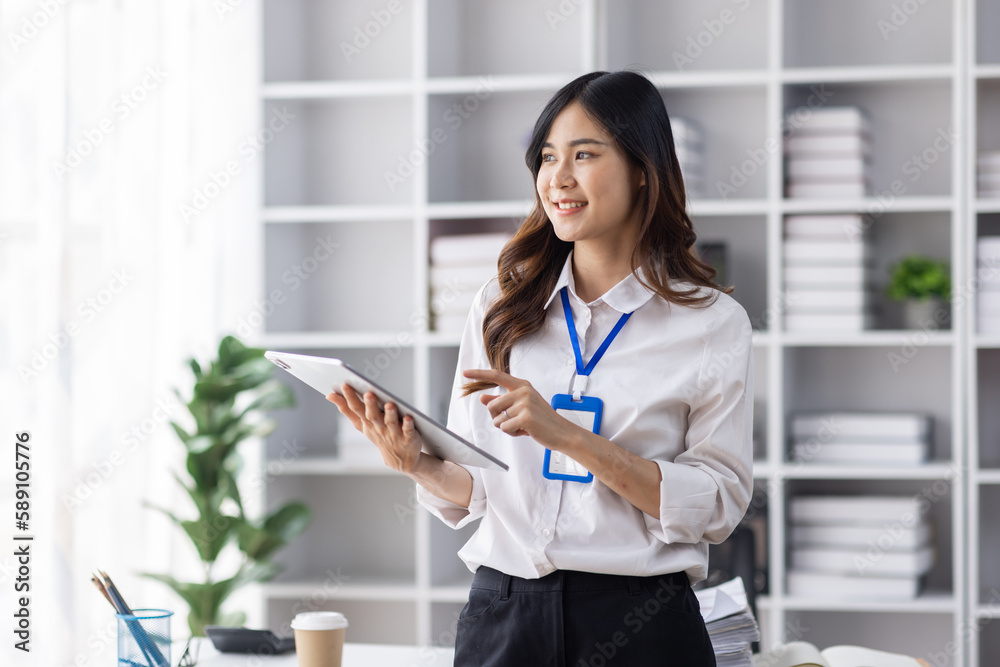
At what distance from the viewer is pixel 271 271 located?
336 cm

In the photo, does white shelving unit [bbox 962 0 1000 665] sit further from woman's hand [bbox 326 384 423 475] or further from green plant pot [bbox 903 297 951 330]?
woman's hand [bbox 326 384 423 475]

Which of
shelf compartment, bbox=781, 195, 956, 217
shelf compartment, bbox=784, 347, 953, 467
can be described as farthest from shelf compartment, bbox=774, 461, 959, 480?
shelf compartment, bbox=781, 195, 956, 217

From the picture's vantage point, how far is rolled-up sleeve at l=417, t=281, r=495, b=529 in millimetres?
1612

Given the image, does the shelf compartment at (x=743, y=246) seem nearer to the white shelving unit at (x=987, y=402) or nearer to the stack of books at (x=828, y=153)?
the stack of books at (x=828, y=153)

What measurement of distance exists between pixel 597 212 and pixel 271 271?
6.79 feet

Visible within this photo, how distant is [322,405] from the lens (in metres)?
3.59

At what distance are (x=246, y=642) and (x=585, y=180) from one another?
→ 1053 mm

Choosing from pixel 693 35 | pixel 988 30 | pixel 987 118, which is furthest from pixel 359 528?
pixel 988 30

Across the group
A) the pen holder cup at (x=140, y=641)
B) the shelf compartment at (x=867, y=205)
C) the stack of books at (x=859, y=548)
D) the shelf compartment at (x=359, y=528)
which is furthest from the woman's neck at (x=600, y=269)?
the shelf compartment at (x=359, y=528)

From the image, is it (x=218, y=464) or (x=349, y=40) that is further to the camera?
(x=349, y=40)

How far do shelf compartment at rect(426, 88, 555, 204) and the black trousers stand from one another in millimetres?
2148

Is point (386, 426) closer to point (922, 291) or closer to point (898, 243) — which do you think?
point (922, 291)

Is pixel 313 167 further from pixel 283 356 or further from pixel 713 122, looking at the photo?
pixel 283 356

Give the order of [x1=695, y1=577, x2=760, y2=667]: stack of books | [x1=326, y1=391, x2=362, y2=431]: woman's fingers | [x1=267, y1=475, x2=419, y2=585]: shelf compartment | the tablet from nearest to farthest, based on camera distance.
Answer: the tablet, [x1=326, y1=391, x2=362, y2=431]: woman's fingers, [x1=695, y1=577, x2=760, y2=667]: stack of books, [x1=267, y1=475, x2=419, y2=585]: shelf compartment
